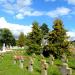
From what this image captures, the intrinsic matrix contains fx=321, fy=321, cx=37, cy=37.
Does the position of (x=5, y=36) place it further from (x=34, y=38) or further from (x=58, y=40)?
(x=58, y=40)

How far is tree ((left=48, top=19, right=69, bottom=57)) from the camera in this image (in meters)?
54.1

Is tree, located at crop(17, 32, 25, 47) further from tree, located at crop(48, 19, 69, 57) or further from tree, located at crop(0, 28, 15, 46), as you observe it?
tree, located at crop(48, 19, 69, 57)

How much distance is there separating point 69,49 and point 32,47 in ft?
43.4

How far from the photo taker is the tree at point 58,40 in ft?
177

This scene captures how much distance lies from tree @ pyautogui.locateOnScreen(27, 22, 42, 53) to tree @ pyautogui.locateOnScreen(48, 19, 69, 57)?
36.7 feet

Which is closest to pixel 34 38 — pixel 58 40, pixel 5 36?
pixel 58 40

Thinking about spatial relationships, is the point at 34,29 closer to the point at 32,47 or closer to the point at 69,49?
the point at 32,47

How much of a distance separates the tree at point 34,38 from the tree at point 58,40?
1118cm

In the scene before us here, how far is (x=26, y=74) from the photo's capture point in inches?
1027

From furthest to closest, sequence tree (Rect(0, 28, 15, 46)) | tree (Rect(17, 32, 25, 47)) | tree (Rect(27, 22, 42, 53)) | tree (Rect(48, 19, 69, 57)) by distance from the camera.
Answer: tree (Rect(17, 32, 25, 47)) < tree (Rect(0, 28, 15, 46)) < tree (Rect(27, 22, 42, 53)) < tree (Rect(48, 19, 69, 57))

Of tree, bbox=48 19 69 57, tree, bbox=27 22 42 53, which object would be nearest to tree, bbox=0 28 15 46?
tree, bbox=27 22 42 53

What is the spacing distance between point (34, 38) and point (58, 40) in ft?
40.8

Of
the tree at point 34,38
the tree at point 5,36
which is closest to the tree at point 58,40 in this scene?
the tree at point 34,38

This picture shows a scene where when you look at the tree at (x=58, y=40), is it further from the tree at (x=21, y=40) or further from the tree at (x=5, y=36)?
the tree at (x=21, y=40)
